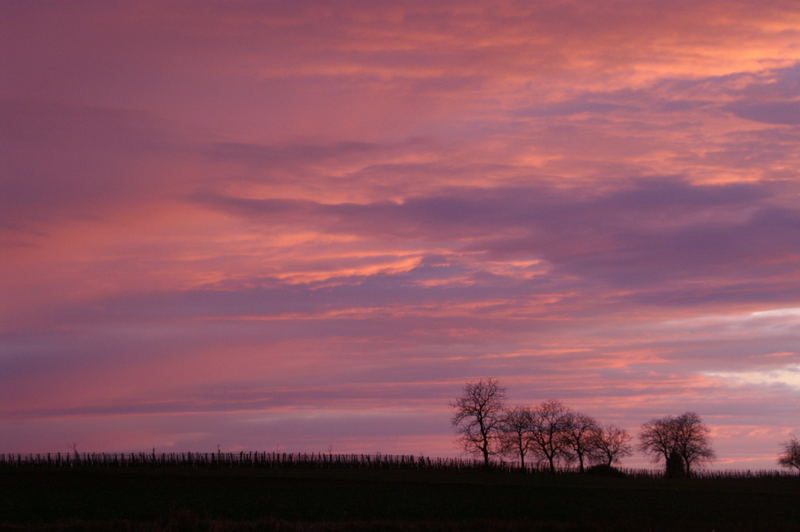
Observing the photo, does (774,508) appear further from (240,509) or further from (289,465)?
(289,465)

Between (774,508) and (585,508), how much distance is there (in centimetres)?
1725

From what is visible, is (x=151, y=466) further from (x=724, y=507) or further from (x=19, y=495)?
(x=724, y=507)

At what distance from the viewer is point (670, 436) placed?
7869 inches

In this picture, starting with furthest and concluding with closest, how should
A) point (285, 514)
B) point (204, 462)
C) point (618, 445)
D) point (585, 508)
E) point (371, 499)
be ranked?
point (618, 445)
point (204, 462)
point (371, 499)
point (585, 508)
point (285, 514)

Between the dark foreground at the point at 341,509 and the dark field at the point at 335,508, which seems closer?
the dark foreground at the point at 341,509

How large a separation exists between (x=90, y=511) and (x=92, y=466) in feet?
245

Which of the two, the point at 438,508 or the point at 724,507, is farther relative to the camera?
the point at 724,507

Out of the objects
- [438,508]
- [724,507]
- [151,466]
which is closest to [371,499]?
[438,508]

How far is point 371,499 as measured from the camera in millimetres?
62500

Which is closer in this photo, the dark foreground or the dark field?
the dark foreground

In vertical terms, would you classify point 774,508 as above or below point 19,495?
below

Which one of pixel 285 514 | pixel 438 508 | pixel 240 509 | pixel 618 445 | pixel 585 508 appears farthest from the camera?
pixel 618 445

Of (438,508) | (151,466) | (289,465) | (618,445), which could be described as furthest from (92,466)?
(618,445)

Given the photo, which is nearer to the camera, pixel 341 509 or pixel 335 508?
pixel 341 509
